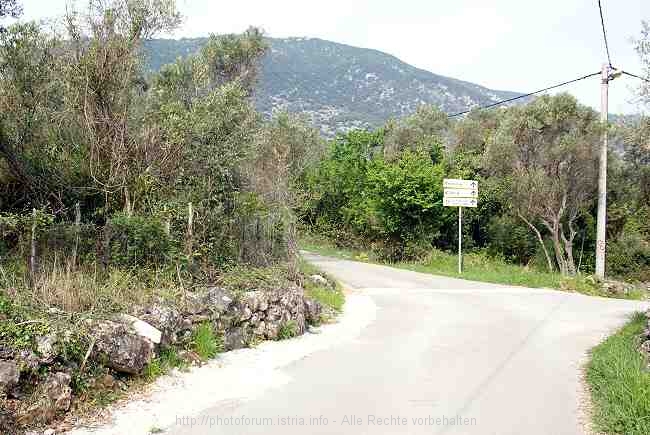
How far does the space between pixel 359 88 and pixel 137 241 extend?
485ft

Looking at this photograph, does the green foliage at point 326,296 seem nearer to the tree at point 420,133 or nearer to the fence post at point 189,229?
the fence post at point 189,229

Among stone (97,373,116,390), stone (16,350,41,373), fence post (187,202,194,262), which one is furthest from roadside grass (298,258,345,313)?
stone (16,350,41,373)

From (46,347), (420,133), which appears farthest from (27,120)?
(420,133)

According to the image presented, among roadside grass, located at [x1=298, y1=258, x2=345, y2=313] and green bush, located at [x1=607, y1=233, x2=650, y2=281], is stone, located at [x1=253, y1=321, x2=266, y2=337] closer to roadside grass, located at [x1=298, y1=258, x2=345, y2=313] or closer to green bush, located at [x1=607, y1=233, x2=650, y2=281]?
roadside grass, located at [x1=298, y1=258, x2=345, y2=313]

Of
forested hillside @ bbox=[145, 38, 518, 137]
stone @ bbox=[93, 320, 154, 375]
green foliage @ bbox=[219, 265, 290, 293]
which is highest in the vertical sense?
forested hillside @ bbox=[145, 38, 518, 137]

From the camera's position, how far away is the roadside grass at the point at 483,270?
59.1 feet

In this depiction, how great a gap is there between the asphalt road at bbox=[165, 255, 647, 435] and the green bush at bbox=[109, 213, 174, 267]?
2775 millimetres

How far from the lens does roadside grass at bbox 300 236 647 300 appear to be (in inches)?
709

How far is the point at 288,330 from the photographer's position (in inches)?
394

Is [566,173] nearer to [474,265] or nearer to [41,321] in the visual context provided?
[474,265]

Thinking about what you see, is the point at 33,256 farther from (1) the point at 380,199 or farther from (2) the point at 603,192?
(1) the point at 380,199

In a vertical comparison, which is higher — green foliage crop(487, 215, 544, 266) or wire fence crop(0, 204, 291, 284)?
wire fence crop(0, 204, 291, 284)

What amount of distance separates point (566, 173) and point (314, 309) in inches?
564

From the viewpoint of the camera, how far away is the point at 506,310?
532 inches
